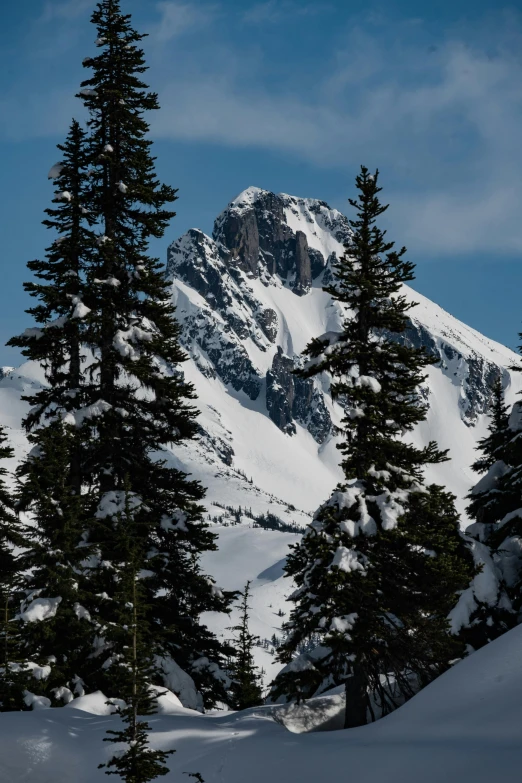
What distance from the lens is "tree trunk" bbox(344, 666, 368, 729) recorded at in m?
15.1

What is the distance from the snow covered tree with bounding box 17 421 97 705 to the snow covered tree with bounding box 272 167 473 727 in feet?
16.2

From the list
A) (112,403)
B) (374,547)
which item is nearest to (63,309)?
(112,403)

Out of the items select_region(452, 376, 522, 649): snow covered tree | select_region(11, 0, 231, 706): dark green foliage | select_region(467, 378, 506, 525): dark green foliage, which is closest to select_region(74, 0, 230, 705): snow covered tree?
select_region(11, 0, 231, 706): dark green foliage

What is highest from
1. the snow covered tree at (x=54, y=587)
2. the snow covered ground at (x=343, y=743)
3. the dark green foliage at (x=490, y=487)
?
the dark green foliage at (x=490, y=487)

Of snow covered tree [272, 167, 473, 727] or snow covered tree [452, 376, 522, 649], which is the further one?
snow covered tree [452, 376, 522, 649]

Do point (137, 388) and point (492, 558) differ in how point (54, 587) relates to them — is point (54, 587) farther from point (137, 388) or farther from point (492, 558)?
point (492, 558)

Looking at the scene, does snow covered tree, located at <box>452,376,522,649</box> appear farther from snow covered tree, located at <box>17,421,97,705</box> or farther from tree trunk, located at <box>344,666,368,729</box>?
snow covered tree, located at <box>17,421,97,705</box>

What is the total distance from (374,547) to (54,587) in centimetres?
759

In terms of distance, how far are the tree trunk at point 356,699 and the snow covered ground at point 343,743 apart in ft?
5.69

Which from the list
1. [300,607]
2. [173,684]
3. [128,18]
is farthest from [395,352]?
[128,18]

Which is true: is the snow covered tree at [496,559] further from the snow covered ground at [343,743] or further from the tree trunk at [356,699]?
the snow covered ground at [343,743]

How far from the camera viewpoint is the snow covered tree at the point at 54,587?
50.6 ft

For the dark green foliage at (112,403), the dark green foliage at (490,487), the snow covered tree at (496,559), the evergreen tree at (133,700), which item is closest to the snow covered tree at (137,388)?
the dark green foliage at (112,403)

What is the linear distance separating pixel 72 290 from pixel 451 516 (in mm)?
12543
